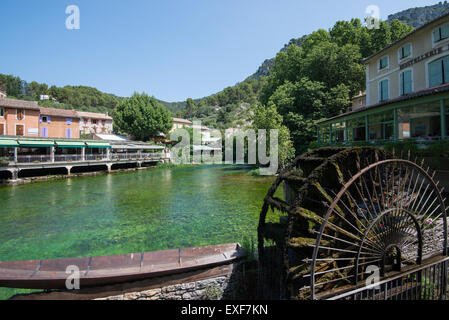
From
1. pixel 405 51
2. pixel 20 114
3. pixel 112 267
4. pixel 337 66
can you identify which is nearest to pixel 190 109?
pixel 20 114

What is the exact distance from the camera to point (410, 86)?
18234 mm

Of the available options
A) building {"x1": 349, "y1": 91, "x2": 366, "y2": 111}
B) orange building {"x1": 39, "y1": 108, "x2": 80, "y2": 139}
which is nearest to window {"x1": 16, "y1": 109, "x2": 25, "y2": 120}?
orange building {"x1": 39, "y1": 108, "x2": 80, "y2": 139}

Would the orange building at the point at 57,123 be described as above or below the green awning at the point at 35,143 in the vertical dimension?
above

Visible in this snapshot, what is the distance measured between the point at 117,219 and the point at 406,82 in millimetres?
22260

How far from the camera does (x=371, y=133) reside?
22.1 m

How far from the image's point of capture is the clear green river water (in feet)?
28.5

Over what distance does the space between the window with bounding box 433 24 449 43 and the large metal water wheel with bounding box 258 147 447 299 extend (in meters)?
16.1

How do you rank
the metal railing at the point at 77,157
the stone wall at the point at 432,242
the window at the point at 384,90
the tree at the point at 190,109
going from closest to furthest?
the stone wall at the point at 432,242 → the window at the point at 384,90 → the metal railing at the point at 77,157 → the tree at the point at 190,109

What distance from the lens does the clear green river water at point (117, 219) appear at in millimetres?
8680

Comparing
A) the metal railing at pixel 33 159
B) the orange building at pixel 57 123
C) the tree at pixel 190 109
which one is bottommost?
the metal railing at pixel 33 159

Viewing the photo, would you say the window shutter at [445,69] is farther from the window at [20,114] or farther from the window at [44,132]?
the window at [44,132]

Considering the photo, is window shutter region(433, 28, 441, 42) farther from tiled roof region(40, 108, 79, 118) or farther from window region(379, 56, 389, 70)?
tiled roof region(40, 108, 79, 118)

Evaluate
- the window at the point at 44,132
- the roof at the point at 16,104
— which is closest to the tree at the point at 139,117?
the window at the point at 44,132

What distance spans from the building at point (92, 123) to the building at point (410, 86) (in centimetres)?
4356
